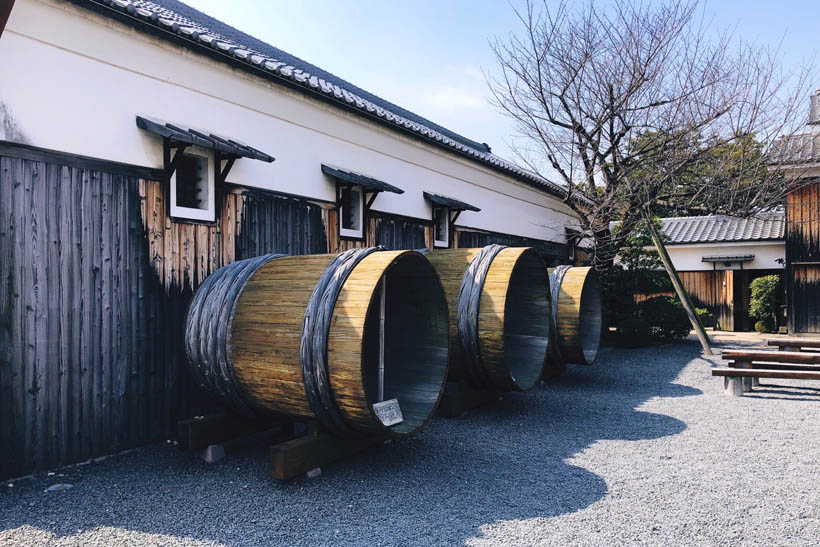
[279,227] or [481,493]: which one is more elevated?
[279,227]

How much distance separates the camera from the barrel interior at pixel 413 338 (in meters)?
4.64

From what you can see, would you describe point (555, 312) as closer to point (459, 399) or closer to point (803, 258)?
point (459, 399)

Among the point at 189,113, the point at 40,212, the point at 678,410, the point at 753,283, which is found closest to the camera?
the point at 40,212

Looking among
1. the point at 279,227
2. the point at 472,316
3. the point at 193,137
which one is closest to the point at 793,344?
the point at 472,316

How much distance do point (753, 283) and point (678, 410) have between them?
40.4 feet

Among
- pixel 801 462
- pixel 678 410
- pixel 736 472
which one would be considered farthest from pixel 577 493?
pixel 678 410

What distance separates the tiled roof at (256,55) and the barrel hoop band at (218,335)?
2308 mm

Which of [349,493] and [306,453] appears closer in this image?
[349,493]

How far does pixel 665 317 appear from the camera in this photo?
13.0m

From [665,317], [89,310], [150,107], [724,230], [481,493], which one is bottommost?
[481,493]

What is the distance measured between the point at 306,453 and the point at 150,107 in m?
3.42

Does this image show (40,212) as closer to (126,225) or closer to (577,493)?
(126,225)

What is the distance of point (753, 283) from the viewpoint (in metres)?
16.4

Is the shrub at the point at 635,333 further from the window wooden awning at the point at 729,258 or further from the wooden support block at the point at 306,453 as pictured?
Result: the wooden support block at the point at 306,453
